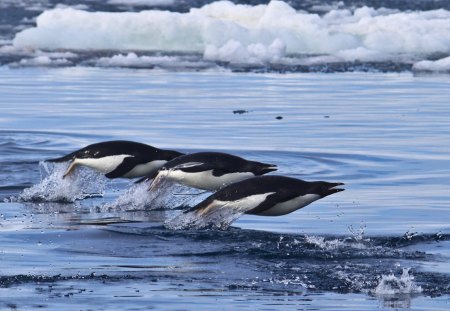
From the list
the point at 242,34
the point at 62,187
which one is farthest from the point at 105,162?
the point at 242,34

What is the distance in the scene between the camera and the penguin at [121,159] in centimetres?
1284

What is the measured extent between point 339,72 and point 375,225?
65.5 feet

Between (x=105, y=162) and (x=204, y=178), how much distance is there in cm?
127

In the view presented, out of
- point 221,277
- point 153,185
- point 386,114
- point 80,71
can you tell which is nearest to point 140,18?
point 80,71

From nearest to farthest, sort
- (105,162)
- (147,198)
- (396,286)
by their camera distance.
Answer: (396,286) → (147,198) → (105,162)

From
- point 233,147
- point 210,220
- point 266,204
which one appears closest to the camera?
point 266,204

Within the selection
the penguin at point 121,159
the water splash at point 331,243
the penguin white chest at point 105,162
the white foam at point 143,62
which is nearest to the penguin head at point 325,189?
the water splash at point 331,243

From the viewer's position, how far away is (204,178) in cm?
1218

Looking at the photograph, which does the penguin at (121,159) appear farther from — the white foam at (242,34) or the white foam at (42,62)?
the white foam at (42,62)

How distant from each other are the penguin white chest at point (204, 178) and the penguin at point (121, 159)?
24.9 inches

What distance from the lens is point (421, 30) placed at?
34.3 metres

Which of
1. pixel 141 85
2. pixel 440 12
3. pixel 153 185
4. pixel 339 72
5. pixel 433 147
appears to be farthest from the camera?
pixel 440 12

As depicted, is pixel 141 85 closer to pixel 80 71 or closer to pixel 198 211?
pixel 80 71

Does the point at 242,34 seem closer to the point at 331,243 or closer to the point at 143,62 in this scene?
the point at 143,62
